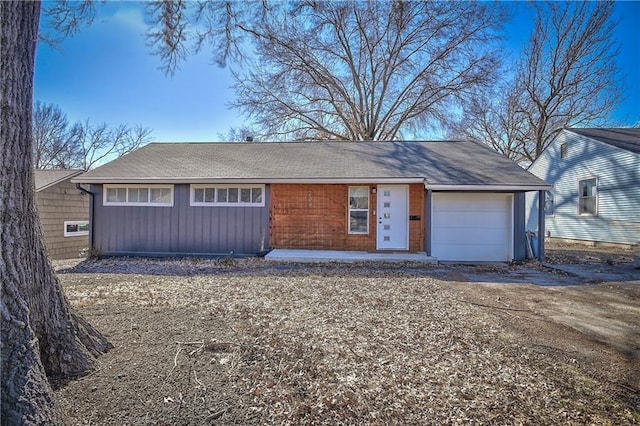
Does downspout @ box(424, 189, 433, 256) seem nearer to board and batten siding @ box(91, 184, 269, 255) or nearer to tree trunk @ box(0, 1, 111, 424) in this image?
board and batten siding @ box(91, 184, 269, 255)

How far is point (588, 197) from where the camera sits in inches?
531

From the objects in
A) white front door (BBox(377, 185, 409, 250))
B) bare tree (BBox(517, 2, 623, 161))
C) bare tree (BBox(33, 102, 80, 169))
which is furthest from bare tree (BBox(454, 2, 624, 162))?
bare tree (BBox(33, 102, 80, 169))

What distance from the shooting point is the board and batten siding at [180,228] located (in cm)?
991

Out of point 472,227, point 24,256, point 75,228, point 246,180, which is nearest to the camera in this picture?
point 24,256

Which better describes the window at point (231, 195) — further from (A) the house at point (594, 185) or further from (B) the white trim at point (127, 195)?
(A) the house at point (594, 185)

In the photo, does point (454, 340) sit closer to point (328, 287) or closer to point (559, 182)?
point (328, 287)

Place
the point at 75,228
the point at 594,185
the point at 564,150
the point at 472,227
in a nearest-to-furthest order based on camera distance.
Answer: the point at 472,227 → the point at 594,185 → the point at 564,150 → the point at 75,228

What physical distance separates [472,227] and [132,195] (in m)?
10.3

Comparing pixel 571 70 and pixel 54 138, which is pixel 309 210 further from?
pixel 54 138

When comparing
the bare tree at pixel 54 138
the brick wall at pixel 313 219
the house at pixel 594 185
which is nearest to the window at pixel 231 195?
the brick wall at pixel 313 219

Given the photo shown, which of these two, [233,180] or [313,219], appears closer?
[233,180]

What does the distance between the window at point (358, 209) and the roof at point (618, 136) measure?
975 cm

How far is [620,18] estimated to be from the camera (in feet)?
61.9

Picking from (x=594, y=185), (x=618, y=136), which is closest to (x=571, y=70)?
(x=618, y=136)
